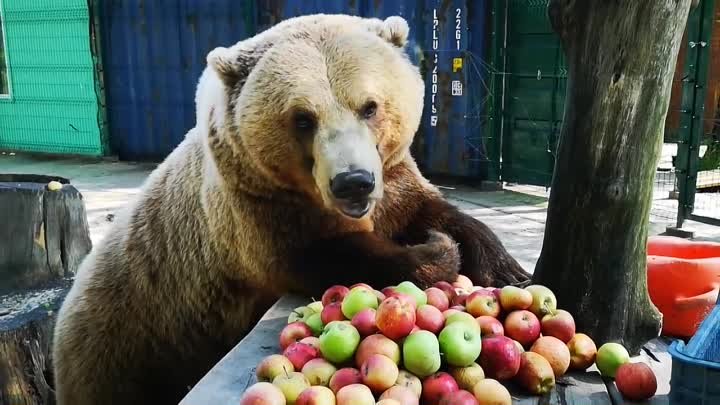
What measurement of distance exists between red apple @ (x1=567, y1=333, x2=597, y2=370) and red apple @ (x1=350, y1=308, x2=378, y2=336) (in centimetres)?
59

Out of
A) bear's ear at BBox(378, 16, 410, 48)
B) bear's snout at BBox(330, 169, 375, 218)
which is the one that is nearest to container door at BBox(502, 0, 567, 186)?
bear's ear at BBox(378, 16, 410, 48)

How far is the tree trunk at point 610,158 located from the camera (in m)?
2.06

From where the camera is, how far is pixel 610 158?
215 centimetres

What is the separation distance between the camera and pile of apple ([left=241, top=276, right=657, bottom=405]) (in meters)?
1.85

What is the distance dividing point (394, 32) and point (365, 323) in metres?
1.49

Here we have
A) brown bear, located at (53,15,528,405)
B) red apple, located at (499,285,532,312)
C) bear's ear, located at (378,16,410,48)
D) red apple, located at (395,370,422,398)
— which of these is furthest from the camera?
bear's ear, located at (378,16,410,48)

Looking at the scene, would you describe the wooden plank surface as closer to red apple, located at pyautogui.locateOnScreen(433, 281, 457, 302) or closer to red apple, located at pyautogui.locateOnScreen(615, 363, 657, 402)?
red apple, located at pyautogui.locateOnScreen(433, 281, 457, 302)

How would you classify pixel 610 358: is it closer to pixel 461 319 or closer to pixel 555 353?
pixel 555 353

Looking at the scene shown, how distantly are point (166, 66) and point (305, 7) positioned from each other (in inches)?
102

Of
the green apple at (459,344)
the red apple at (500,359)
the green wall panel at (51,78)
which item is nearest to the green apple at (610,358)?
the red apple at (500,359)

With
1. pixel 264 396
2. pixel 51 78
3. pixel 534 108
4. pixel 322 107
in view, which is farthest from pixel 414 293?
pixel 51 78

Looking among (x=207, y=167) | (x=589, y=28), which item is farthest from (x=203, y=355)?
(x=589, y=28)

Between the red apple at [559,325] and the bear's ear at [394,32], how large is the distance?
1449mm

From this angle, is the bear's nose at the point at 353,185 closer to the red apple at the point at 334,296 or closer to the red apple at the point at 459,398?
the red apple at the point at 334,296
